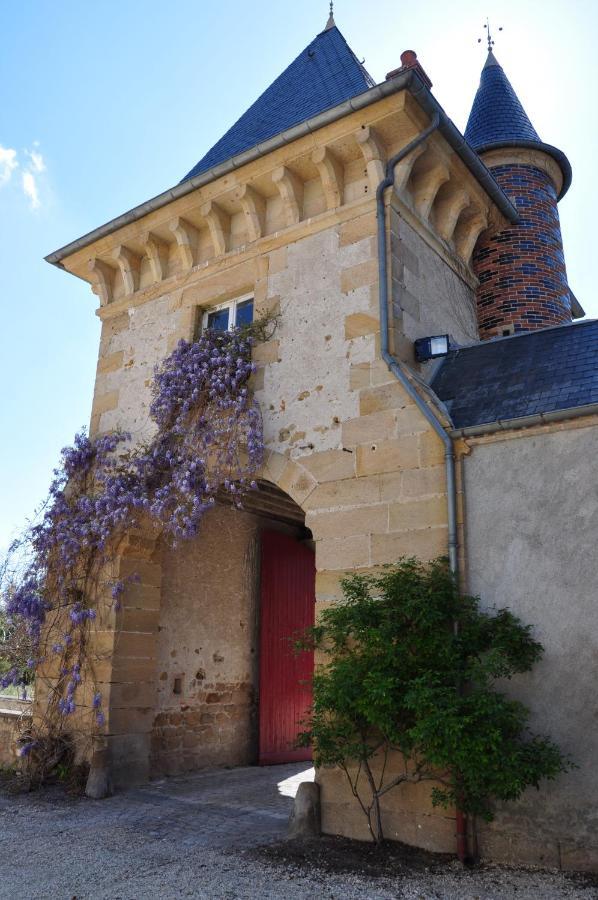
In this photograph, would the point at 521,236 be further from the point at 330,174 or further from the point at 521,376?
the point at 521,376

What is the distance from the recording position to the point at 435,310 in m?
6.24

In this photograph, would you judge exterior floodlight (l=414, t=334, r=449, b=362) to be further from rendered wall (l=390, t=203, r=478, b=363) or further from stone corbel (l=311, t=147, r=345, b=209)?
stone corbel (l=311, t=147, r=345, b=209)

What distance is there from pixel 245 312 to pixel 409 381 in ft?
7.31

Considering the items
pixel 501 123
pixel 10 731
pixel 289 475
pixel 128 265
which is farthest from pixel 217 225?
pixel 10 731

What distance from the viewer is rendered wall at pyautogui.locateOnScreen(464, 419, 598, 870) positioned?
12.8ft

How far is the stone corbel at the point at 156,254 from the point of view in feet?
24.1

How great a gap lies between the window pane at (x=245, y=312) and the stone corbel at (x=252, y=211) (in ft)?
2.00

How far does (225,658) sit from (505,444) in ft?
14.7

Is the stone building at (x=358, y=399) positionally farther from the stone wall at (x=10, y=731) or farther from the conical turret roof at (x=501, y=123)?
the stone wall at (x=10, y=731)

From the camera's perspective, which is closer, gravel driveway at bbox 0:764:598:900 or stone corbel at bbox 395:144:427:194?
gravel driveway at bbox 0:764:598:900

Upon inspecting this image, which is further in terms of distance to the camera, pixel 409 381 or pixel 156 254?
pixel 156 254

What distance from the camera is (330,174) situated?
19.9 ft

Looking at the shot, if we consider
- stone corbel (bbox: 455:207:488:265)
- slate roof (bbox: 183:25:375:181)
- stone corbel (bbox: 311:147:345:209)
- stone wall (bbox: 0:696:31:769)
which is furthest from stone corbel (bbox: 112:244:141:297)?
stone wall (bbox: 0:696:31:769)

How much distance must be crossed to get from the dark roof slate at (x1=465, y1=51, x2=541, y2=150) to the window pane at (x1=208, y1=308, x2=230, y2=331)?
4030 mm
